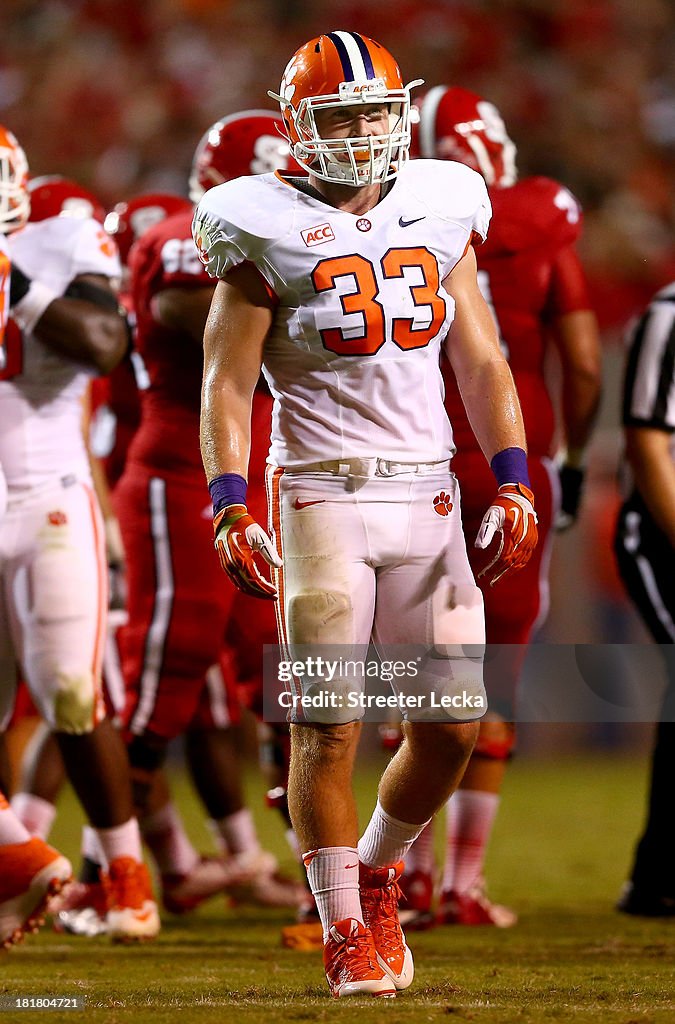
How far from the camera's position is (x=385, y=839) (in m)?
2.63

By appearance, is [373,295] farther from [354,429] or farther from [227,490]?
[227,490]

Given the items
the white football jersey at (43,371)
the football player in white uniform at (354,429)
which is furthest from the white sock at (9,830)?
the white football jersey at (43,371)

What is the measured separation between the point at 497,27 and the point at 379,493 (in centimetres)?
740

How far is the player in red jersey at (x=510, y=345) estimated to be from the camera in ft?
11.8

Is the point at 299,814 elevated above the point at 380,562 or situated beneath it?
situated beneath

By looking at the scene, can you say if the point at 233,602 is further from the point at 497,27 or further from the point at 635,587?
the point at 497,27

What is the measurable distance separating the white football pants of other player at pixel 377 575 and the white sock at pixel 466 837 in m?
1.13

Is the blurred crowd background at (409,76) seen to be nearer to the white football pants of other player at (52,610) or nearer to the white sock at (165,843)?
the white sock at (165,843)

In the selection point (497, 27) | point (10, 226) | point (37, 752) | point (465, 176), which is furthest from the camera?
point (497, 27)

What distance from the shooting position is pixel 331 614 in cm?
249

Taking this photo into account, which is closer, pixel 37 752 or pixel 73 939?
pixel 73 939

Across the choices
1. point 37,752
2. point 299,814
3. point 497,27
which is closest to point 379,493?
point 299,814

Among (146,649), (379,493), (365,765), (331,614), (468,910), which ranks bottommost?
(365,765)

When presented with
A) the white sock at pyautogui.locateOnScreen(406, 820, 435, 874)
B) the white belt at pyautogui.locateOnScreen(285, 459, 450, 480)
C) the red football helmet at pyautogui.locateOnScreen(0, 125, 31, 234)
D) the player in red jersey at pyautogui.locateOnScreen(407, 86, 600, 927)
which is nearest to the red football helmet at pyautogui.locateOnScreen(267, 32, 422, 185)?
the white belt at pyautogui.locateOnScreen(285, 459, 450, 480)
